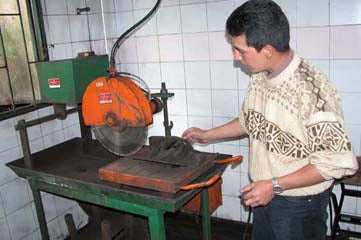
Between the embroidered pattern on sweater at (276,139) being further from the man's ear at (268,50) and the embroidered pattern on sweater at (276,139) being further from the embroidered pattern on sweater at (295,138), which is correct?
the man's ear at (268,50)

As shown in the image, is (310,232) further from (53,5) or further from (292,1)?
(53,5)

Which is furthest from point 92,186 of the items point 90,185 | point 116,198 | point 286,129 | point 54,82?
point 286,129

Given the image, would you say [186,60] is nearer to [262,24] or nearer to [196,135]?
[196,135]

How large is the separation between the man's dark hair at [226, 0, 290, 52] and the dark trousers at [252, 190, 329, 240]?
2.03 ft

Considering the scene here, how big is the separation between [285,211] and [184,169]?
51cm

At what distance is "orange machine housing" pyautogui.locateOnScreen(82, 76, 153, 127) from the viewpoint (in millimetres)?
1688

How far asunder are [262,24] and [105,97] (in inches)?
32.9

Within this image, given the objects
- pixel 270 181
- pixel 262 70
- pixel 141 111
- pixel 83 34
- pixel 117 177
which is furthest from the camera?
pixel 83 34

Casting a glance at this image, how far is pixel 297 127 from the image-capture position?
1.35m

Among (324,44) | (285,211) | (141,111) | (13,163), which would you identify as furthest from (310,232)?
(13,163)

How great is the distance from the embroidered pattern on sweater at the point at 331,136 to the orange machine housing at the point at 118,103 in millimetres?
783

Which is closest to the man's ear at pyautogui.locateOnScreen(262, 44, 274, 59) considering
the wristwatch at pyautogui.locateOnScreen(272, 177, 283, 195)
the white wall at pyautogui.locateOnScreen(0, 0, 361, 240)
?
the wristwatch at pyautogui.locateOnScreen(272, 177, 283, 195)

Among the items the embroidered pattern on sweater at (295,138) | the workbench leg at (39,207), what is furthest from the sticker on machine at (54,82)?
the embroidered pattern on sweater at (295,138)

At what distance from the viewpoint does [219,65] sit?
2664 mm
